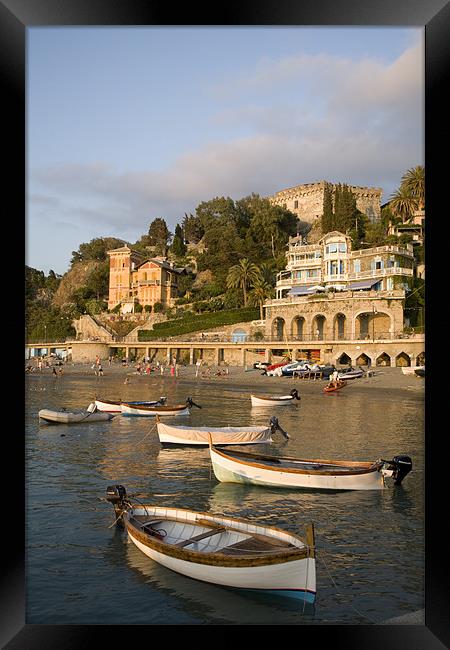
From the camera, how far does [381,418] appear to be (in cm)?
2052

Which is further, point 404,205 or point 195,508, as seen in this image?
point 404,205

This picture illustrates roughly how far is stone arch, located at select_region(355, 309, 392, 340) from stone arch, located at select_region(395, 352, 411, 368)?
1907 millimetres

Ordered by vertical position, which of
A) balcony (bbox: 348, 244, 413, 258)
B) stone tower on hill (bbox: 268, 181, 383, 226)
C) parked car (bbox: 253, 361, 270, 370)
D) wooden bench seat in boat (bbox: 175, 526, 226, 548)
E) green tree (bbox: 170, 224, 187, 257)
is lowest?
wooden bench seat in boat (bbox: 175, 526, 226, 548)

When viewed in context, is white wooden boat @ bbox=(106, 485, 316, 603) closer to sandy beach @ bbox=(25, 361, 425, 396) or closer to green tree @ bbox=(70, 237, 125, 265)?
sandy beach @ bbox=(25, 361, 425, 396)

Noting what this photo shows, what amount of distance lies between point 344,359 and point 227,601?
112ft

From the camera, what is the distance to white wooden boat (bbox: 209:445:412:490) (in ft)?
35.0

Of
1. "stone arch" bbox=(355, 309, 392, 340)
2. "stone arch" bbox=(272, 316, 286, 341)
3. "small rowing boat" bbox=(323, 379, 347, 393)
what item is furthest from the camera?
"stone arch" bbox=(272, 316, 286, 341)

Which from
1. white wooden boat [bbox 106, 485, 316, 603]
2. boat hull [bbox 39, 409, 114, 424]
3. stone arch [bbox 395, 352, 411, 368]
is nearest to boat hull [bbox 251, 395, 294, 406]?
boat hull [bbox 39, 409, 114, 424]

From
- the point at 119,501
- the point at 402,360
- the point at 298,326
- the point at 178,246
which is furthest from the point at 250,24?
the point at 178,246

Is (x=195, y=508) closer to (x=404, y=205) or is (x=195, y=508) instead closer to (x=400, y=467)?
(x=400, y=467)

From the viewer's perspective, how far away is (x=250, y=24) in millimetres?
4410
